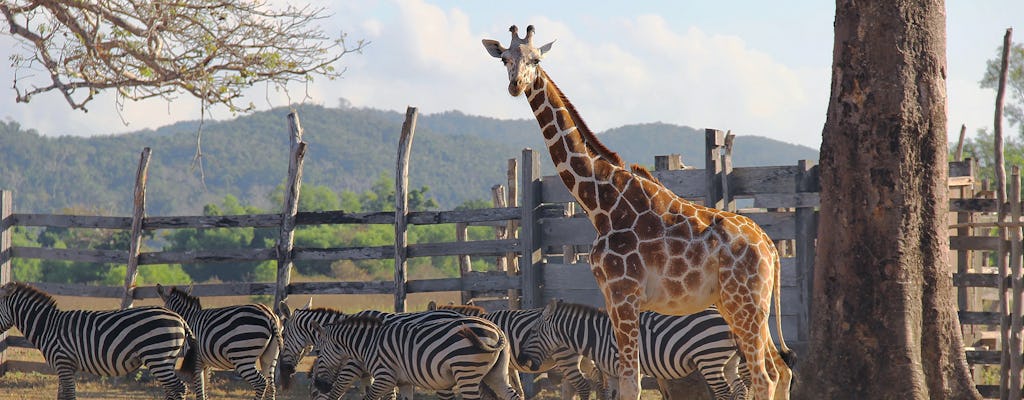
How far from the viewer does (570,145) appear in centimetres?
760

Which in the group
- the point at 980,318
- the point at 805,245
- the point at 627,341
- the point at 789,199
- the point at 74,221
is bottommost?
the point at 980,318

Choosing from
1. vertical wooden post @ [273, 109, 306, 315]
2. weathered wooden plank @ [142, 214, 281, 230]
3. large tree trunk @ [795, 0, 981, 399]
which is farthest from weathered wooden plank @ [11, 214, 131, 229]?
large tree trunk @ [795, 0, 981, 399]

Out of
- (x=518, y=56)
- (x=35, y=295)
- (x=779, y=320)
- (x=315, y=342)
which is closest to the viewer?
(x=518, y=56)

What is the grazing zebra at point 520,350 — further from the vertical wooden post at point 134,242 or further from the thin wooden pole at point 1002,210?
the vertical wooden post at point 134,242

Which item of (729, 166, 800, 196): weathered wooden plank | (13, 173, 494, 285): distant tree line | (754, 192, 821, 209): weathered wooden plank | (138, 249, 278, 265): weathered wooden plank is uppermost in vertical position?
(729, 166, 800, 196): weathered wooden plank

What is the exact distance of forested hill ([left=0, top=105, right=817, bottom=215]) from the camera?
13112 cm

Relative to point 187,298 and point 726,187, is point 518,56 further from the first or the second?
point 187,298

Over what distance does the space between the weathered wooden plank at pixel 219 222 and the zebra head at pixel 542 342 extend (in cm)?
468

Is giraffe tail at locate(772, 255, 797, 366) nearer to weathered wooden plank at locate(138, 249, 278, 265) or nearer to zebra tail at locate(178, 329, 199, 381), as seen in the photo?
zebra tail at locate(178, 329, 199, 381)

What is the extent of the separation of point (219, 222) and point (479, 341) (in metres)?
6.13

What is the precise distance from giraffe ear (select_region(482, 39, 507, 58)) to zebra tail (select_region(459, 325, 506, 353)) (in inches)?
121

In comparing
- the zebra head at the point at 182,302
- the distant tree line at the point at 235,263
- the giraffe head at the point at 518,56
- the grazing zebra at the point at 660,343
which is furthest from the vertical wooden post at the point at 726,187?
the distant tree line at the point at 235,263

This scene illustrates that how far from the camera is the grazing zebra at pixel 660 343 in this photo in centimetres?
963

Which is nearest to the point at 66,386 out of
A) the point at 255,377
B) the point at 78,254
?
the point at 255,377
